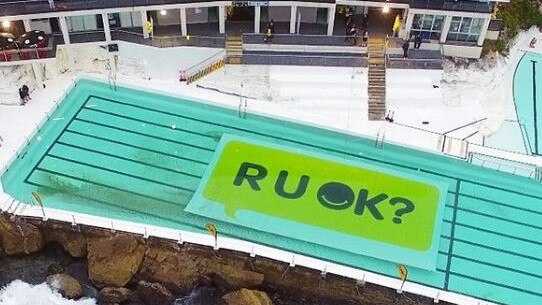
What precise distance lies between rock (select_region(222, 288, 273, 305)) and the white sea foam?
645 centimetres

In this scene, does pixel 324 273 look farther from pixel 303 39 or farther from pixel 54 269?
pixel 303 39

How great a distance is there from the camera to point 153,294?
29.5 metres

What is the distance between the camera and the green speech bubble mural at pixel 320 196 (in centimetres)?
3031

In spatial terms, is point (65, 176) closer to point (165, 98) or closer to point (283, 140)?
point (165, 98)

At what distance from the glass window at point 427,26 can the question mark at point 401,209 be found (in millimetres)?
12073

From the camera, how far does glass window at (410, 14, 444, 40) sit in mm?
37906

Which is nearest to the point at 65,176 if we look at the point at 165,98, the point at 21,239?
the point at 21,239

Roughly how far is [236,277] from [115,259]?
18.7 feet

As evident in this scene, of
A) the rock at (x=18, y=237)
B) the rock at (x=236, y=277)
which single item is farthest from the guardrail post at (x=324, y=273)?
the rock at (x=18, y=237)

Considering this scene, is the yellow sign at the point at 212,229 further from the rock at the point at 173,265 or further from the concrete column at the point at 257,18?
the concrete column at the point at 257,18

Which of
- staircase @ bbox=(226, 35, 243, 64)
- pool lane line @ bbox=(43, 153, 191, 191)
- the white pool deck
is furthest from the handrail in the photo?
pool lane line @ bbox=(43, 153, 191, 191)

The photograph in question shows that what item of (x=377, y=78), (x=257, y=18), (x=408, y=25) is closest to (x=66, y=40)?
(x=257, y=18)

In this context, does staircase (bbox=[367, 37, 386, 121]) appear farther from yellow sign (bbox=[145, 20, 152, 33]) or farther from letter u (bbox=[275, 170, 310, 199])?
yellow sign (bbox=[145, 20, 152, 33])

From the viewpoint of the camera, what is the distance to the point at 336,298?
29.6 m
